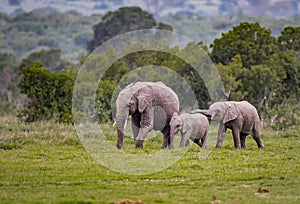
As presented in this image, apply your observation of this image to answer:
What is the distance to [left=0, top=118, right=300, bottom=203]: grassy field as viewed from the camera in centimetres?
1384

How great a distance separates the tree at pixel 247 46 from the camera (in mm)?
40344

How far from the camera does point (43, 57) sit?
79.9m

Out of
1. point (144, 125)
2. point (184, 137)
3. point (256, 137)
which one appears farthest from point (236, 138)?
point (144, 125)

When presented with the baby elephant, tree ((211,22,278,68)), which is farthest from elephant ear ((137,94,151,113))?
tree ((211,22,278,68))

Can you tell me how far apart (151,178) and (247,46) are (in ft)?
82.1

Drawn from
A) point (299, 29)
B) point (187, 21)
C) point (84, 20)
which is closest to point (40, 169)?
point (299, 29)

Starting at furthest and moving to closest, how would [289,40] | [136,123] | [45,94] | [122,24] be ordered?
[122,24] < [289,40] < [45,94] < [136,123]

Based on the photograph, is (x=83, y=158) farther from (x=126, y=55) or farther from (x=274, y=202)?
(x=126, y=55)

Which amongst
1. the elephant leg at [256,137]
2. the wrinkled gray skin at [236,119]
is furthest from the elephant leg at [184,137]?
the elephant leg at [256,137]

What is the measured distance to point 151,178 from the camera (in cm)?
1639

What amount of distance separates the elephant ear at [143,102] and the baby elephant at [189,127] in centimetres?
96

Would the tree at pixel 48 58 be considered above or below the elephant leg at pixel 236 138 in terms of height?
above

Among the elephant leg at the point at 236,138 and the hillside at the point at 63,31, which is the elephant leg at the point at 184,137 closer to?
the elephant leg at the point at 236,138

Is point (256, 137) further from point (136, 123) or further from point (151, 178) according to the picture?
point (151, 178)
